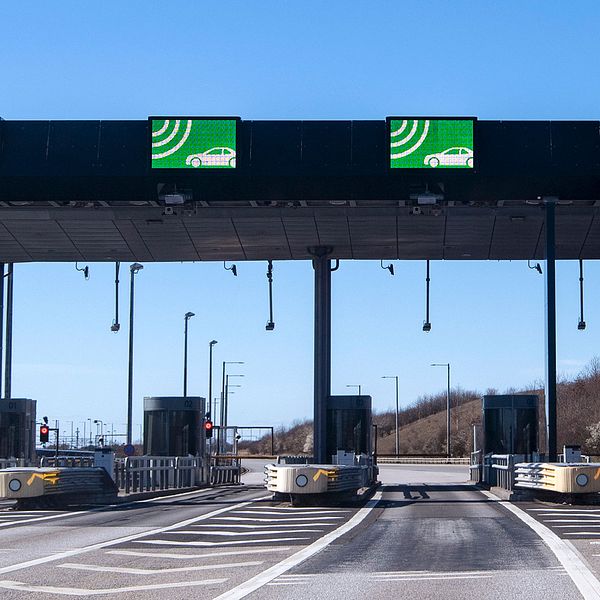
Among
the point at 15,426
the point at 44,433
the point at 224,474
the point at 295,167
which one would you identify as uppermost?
the point at 295,167

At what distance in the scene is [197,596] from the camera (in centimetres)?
1119

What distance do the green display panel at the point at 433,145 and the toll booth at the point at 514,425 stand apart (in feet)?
42.2

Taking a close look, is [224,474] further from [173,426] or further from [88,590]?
[88,590]

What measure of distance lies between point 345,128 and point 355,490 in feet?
28.6

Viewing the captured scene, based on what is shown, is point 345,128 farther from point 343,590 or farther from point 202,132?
point 343,590

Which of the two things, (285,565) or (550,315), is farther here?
(550,315)

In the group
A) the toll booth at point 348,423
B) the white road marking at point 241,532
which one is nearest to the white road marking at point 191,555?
the white road marking at point 241,532

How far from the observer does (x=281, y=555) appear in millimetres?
14961

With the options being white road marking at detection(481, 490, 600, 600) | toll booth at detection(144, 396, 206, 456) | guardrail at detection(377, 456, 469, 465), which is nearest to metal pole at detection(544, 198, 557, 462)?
white road marking at detection(481, 490, 600, 600)

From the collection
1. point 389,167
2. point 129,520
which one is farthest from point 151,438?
point 129,520

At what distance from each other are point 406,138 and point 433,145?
672 mm

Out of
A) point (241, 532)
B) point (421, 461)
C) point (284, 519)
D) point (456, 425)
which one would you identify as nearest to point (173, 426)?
point (284, 519)

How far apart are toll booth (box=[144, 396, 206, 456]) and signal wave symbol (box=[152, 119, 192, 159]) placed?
14483 mm

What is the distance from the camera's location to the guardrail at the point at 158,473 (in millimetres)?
33312
